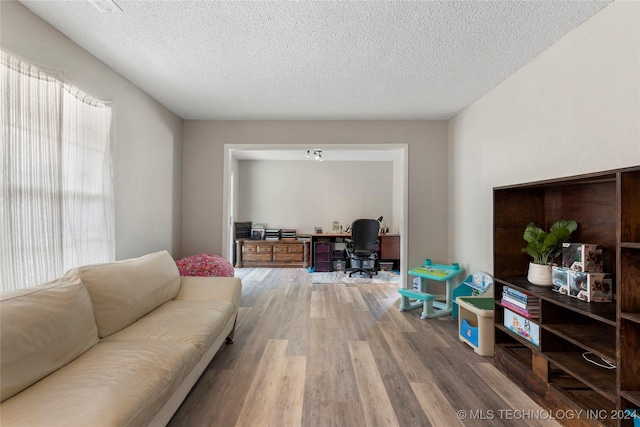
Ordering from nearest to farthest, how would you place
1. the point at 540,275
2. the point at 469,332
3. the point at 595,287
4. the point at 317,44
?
1. the point at 595,287
2. the point at 540,275
3. the point at 317,44
4. the point at 469,332

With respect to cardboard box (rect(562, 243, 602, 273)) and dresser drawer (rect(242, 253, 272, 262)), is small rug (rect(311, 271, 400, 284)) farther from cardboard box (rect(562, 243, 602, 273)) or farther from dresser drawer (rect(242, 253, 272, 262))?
cardboard box (rect(562, 243, 602, 273))

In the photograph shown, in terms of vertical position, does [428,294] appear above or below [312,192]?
below

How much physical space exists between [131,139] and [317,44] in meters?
2.08

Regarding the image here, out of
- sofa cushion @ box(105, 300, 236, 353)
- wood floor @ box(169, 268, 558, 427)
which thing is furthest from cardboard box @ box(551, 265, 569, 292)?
sofa cushion @ box(105, 300, 236, 353)

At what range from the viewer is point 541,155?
7.50 ft

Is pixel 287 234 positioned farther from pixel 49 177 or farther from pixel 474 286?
pixel 49 177

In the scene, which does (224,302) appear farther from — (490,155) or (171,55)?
(490,155)

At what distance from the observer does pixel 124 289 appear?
6.26 ft

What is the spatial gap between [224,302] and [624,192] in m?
2.62

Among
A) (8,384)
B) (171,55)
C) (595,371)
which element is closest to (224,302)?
(8,384)

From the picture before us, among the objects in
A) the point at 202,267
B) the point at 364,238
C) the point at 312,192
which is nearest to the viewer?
the point at 202,267

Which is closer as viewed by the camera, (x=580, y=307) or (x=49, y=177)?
(x=580, y=307)

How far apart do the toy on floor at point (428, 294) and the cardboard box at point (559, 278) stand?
1434mm

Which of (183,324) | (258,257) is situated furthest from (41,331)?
(258,257)
